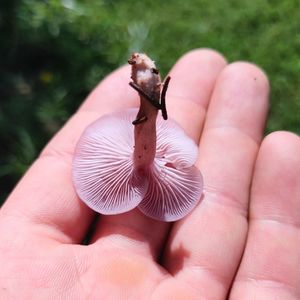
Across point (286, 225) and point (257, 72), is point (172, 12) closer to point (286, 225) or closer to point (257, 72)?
point (257, 72)

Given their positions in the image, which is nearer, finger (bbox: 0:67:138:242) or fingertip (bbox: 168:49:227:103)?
finger (bbox: 0:67:138:242)

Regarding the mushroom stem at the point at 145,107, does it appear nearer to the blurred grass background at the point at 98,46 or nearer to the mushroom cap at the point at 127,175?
the mushroom cap at the point at 127,175

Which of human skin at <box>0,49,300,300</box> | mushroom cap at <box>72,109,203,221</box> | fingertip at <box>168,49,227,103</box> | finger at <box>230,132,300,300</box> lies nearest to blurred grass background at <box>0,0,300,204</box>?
fingertip at <box>168,49,227,103</box>

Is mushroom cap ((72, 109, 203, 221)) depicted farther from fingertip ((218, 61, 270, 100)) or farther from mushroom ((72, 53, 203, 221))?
fingertip ((218, 61, 270, 100))

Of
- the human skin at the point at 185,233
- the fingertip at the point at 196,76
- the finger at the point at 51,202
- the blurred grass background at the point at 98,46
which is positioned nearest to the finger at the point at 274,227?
the human skin at the point at 185,233

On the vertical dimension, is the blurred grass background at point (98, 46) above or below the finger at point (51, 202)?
above

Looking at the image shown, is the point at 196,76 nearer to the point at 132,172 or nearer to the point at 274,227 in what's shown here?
the point at 132,172

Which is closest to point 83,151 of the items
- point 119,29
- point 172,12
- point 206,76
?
point 206,76

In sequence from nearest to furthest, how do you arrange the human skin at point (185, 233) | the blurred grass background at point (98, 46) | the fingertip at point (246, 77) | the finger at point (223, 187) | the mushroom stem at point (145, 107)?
the mushroom stem at point (145, 107) < the human skin at point (185, 233) < the finger at point (223, 187) < the fingertip at point (246, 77) < the blurred grass background at point (98, 46)
